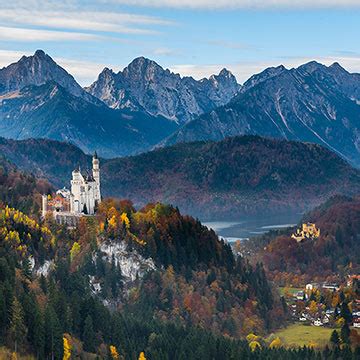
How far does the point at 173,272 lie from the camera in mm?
148125

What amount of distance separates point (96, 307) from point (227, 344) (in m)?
14.5

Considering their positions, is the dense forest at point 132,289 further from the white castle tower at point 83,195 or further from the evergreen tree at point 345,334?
the evergreen tree at point 345,334

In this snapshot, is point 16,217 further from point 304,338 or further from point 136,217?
point 304,338

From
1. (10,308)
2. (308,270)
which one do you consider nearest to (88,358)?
(10,308)

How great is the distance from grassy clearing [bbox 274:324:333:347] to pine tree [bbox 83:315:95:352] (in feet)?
94.2

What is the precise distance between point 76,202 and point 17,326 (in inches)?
2264

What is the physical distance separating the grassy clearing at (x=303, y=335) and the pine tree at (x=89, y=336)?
28.7 meters

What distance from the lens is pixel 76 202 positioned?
157250 mm

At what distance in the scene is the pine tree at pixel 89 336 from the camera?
109 m

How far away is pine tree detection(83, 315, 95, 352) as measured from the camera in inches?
4310

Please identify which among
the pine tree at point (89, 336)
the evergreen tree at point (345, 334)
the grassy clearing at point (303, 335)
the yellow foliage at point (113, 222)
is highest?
the yellow foliage at point (113, 222)

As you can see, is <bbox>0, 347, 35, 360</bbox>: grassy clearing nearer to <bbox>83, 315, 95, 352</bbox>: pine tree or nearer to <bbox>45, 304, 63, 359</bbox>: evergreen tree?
<bbox>45, 304, 63, 359</bbox>: evergreen tree

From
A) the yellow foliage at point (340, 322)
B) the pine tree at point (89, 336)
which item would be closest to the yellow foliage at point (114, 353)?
the pine tree at point (89, 336)

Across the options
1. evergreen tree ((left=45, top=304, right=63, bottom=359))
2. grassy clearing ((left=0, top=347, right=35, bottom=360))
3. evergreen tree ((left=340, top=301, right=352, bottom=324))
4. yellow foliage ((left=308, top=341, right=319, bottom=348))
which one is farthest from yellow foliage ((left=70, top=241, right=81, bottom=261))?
grassy clearing ((left=0, top=347, right=35, bottom=360))
